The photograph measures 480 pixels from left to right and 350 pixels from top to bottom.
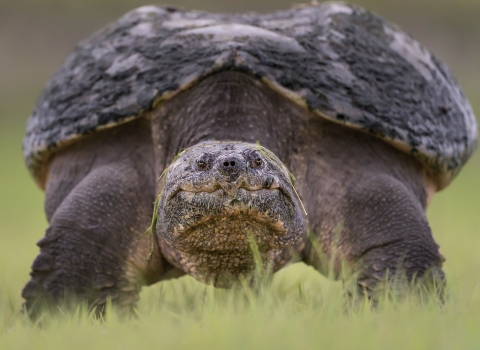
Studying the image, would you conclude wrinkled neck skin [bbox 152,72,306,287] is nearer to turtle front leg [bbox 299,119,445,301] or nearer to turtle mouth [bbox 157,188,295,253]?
turtle mouth [bbox 157,188,295,253]

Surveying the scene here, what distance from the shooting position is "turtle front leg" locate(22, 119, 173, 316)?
3.69 metres

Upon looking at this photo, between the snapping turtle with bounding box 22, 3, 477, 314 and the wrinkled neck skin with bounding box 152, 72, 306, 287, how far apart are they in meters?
0.01

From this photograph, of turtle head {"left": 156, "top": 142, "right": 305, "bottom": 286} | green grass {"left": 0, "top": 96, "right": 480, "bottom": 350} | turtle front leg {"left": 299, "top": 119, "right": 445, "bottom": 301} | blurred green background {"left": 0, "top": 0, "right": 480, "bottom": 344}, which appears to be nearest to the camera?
green grass {"left": 0, "top": 96, "right": 480, "bottom": 350}

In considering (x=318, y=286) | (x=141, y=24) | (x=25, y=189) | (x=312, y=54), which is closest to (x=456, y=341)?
(x=318, y=286)

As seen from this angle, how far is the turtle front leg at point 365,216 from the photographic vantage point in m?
3.66

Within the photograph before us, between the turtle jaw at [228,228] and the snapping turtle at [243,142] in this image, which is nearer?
the turtle jaw at [228,228]

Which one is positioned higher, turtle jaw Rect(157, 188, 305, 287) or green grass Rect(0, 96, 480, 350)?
A: turtle jaw Rect(157, 188, 305, 287)

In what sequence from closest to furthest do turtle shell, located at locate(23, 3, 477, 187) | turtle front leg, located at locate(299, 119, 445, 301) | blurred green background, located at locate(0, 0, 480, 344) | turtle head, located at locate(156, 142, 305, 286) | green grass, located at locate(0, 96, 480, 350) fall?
green grass, located at locate(0, 96, 480, 350)
turtle head, located at locate(156, 142, 305, 286)
turtle front leg, located at locate(299, 119, 445, 301)
turtle shell, located at locate(23, 3, 477, 187)
blurred green background, located at locate(0, 0, 480, 344)

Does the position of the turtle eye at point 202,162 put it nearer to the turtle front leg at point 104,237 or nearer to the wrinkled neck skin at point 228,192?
the wrinkled neck skin at point 228,192

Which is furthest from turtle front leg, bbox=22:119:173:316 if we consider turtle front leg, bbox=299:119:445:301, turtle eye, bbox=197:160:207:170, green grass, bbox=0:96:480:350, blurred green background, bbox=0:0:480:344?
blurred green background, bbox=0:0:480:344

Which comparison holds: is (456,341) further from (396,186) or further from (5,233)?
(5,233)

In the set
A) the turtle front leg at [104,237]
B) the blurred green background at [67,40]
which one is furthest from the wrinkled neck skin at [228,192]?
the blurred green background at [67,40]

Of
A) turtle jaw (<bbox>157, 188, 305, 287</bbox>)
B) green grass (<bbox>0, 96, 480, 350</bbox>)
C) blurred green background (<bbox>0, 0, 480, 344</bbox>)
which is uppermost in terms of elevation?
blurred green background (<bbox>0, 0, 480, 344</bbox>)

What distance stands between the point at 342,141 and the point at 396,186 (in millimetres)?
365
